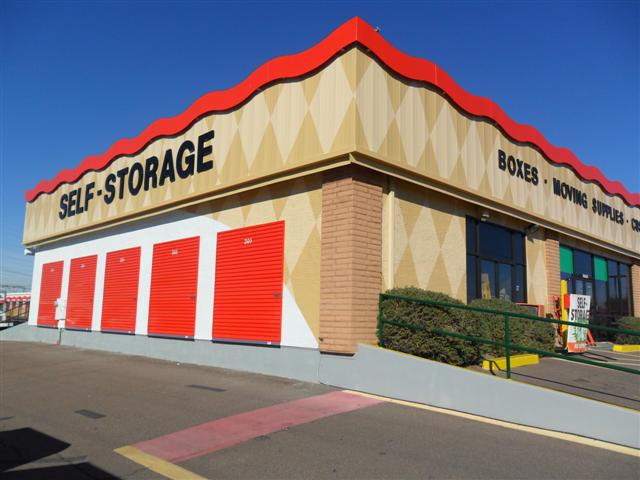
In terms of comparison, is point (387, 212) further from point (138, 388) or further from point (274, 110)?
point (138, 388)

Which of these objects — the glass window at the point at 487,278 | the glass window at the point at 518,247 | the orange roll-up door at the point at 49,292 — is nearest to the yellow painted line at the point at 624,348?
the glass window at the point at 518,247

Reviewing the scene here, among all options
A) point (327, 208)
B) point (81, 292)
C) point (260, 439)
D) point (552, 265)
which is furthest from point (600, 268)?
point (81, 292)

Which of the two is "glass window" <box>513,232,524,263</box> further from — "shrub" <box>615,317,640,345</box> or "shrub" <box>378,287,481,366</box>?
"shrub" <box>378,287,481,366</box>

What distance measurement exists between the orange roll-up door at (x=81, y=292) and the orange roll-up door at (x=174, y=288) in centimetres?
459

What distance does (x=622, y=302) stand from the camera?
2019cm

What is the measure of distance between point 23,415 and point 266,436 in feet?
14.5

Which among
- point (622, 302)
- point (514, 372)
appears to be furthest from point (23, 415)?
point (622, 302)

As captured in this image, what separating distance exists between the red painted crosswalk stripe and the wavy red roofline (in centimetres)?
654

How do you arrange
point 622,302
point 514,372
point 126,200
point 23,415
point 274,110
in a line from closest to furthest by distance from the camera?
point 23,415
point 514,372
point 274,110
point 126,200
point 622,302

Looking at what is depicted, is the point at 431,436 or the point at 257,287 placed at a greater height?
the point at 257,287

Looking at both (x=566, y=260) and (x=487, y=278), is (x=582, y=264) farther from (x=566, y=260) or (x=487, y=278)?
(x=487, y=278)

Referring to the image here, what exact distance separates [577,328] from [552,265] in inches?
117

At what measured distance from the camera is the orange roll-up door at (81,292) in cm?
1800

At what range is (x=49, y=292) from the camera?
21.0m
